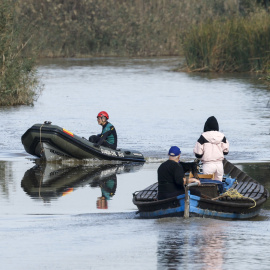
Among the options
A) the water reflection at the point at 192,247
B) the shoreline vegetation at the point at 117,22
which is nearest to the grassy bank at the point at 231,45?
the shoreline vegetation at the point at 117,22

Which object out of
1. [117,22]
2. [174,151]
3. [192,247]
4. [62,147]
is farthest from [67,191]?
[117,22]

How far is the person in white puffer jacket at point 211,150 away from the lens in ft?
49.1

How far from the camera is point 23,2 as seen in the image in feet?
244

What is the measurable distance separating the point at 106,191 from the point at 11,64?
1738cm

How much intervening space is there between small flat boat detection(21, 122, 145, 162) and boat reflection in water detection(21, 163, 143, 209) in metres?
0.21

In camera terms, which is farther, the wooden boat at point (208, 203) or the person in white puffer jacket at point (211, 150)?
the person in white puffer jacket at point (211, 150)

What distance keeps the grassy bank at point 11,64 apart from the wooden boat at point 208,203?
62.9ft

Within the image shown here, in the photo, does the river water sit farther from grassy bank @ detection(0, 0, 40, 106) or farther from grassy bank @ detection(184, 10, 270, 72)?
grassy bank @ detection(184, 10, 270, 72)

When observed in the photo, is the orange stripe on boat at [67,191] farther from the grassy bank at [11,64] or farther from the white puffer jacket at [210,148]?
the grassy bank at [11,64]

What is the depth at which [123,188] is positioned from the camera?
17.8 meters

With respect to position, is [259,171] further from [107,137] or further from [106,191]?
[106,191]

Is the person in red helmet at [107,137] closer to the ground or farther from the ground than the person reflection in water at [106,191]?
farther from the ground

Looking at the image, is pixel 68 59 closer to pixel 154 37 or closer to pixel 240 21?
pixel 154 37

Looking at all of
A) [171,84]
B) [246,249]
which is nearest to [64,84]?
[171,84]
